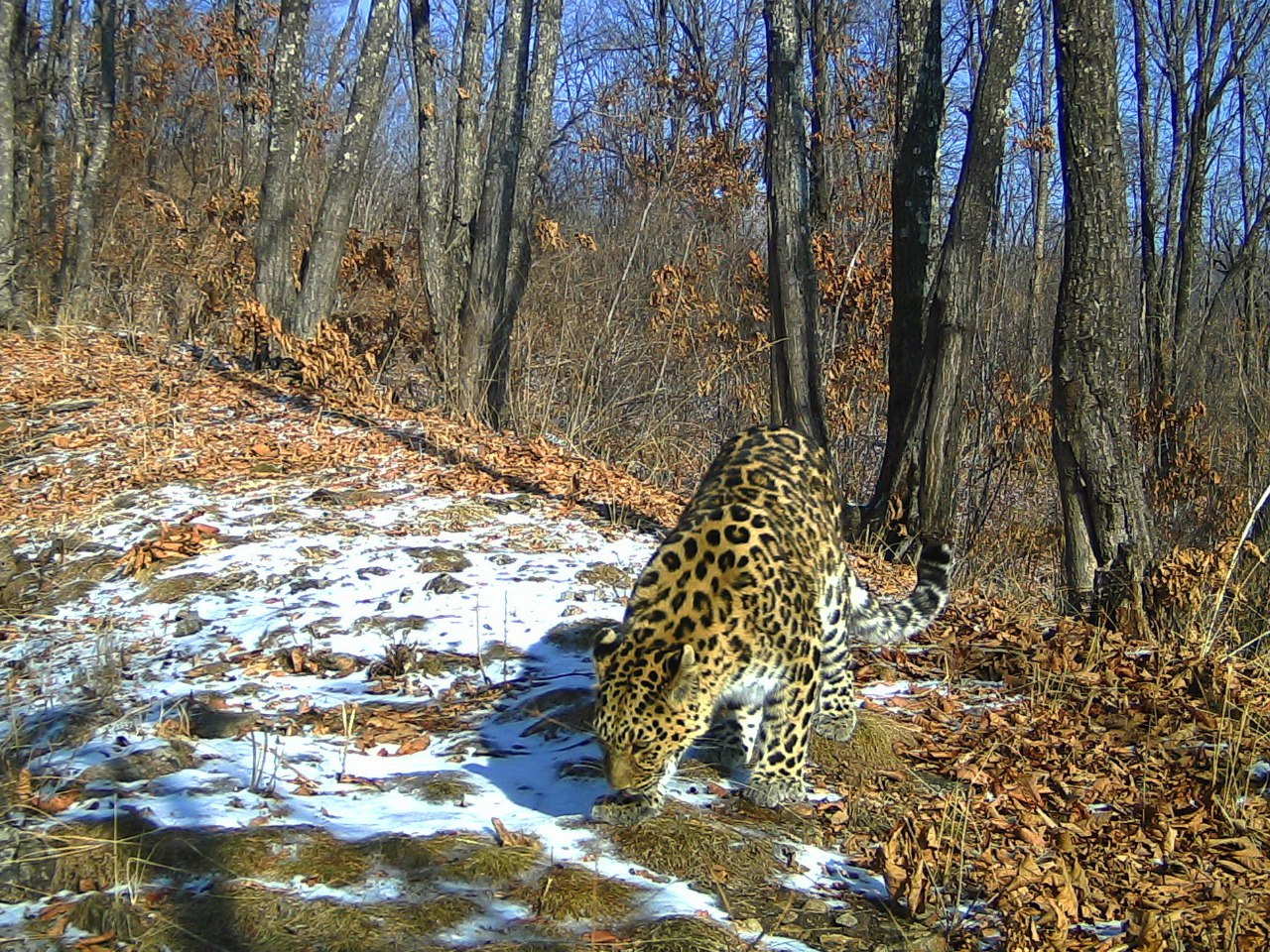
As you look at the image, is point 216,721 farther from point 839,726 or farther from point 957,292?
point 957,292

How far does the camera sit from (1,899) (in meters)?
4.08

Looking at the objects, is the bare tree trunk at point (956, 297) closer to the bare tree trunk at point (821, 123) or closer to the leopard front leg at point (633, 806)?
the leopard front leg at point (633, 806)

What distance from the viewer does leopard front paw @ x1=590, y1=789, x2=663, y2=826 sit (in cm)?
467

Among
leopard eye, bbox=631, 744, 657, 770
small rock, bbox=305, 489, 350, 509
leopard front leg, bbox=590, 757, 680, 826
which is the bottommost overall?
leopard front leg, bbox=590, 757, 680, 826

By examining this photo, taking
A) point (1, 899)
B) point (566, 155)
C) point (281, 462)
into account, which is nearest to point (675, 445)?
point (281, 462)

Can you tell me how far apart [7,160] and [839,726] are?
14900 millimetres

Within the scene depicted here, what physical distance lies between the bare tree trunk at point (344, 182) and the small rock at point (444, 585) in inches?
261

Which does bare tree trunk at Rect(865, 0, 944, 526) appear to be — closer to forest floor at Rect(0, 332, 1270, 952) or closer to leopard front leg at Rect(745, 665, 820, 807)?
forest floor at Rect(0, 332, 1270, 952)

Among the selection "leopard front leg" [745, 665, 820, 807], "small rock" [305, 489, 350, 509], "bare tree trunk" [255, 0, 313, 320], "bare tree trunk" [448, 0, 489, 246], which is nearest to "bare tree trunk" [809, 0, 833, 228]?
"bare tree trunk" [448, 0, 489, 246]

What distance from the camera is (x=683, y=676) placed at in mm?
4641

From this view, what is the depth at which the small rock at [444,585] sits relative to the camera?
24.9 feet

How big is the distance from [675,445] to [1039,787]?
8287 mm

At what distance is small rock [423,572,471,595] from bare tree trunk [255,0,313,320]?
7.26m

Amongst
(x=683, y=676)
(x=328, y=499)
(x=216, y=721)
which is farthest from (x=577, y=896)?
(x=328, y=499)
